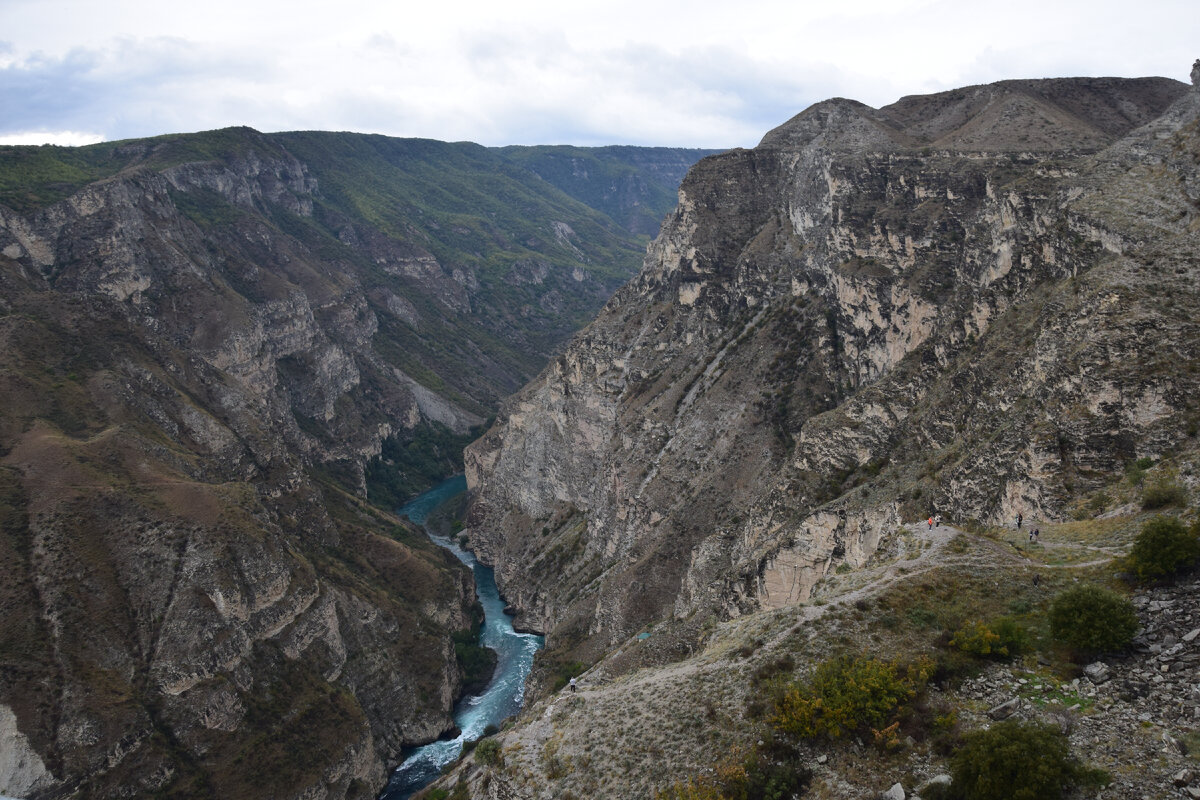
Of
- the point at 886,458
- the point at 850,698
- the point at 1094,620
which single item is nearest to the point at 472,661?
the point at 886,458

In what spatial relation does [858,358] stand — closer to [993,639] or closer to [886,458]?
[886,458]

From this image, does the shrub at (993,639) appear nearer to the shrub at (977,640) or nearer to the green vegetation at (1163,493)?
the shrub at (977,640)

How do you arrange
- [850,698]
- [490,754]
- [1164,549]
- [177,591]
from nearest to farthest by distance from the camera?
1. [1164,549]
2. [850,698]
3. [490,754]
4. [177,591]

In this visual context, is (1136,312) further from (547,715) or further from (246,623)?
(246,623)

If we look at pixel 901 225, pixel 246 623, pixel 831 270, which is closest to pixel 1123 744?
pixel 901 225

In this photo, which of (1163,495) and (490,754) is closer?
(1163,495)

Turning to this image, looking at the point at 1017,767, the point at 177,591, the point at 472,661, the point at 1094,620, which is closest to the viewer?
the point at 1017,767

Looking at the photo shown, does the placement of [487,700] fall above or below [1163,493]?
below
